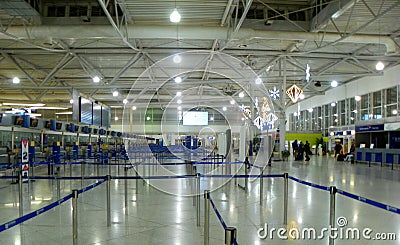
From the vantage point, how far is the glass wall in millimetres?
23844

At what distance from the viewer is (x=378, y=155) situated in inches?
800

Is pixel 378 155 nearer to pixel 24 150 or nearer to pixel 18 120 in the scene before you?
pixel 24 150

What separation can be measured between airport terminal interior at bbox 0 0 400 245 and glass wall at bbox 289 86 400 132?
17 cm

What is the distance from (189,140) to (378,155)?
12822 millimetres

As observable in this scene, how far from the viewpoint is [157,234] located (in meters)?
5.18

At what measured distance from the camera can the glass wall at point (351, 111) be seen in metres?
23.8

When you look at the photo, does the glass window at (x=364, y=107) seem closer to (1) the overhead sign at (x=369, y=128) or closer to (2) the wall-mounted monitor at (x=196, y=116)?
(1) the overhead sign at (x=369, y=128)

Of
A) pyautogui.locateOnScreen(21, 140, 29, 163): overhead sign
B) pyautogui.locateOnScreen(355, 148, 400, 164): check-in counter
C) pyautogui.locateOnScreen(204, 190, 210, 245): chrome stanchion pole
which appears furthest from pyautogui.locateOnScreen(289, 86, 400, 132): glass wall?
pyautogui.locateOnScreen(204, 190, 210, 245): chrome stanchion pole

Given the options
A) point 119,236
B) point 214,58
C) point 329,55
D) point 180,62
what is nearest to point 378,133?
point 329,55

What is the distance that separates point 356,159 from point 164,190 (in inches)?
Answer: 708

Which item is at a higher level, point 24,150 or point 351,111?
point 351,111

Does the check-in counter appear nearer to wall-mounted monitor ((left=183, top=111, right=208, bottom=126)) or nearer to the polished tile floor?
the polished tile floor

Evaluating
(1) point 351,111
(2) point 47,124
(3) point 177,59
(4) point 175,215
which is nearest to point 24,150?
(2) point 47,124

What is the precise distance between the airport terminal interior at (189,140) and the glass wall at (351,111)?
17cm
